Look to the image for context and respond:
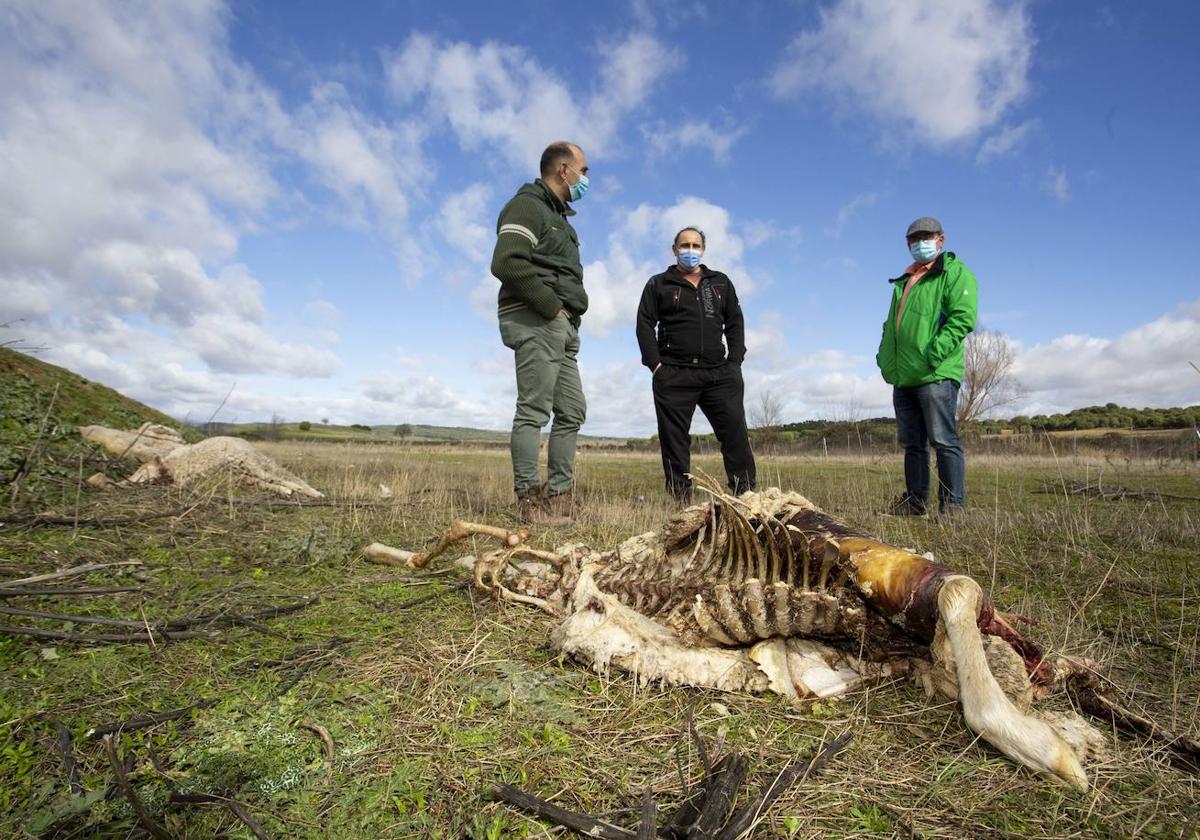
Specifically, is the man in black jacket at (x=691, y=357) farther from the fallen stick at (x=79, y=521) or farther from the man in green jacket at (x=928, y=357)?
the fallen stick at (x=79, y=521)

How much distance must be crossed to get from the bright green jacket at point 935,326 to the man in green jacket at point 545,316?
10.8 ft

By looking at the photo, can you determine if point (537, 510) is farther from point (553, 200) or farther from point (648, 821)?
point (648, 821)

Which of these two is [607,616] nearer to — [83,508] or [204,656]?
[204,656]

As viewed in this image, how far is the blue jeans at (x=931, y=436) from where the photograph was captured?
5441mm

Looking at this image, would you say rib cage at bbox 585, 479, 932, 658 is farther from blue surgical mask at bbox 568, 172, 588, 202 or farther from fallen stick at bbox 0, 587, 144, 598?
blue surgical mask at bbox 568, 172, 588, 202

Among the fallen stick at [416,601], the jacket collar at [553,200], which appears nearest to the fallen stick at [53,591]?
the fallen stick at [416,601]

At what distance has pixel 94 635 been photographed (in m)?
2.20

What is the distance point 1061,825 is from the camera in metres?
1.39

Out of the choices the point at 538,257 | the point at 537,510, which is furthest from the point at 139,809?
the point at 538,257

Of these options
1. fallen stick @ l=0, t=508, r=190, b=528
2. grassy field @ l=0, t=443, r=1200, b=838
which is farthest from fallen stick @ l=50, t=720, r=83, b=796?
fallen stick @ l=0, t=508, r=190, b=528

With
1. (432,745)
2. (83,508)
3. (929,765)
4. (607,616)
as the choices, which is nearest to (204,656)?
(432,745)

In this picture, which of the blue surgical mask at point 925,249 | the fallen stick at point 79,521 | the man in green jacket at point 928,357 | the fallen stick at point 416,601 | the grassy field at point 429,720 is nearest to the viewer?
the grassy field at point 429,720

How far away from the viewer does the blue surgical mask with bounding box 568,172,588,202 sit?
5.60 m

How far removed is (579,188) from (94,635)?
4992 millimetres
